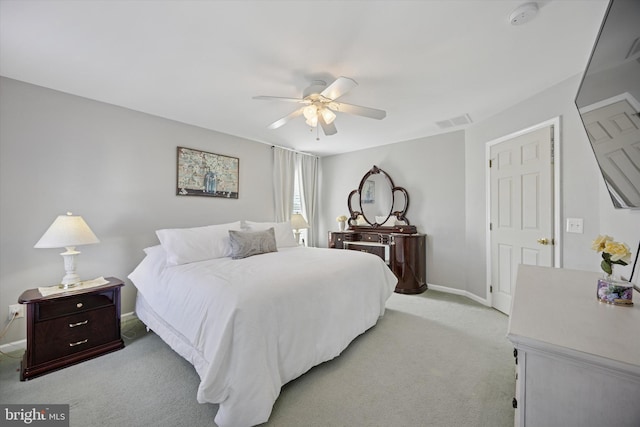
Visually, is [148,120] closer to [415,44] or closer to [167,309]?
[167,309]

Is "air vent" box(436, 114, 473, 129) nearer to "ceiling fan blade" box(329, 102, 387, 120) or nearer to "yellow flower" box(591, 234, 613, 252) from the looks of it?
"ceiling fan blade" box(329, 102, 387, 120)

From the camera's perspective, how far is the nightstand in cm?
190

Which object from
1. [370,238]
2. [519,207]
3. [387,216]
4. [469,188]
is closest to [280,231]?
[370,238]

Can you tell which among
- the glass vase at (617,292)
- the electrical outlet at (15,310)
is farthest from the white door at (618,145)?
the electrical outlet at (15,310)

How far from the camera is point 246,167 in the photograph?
4.04 meters

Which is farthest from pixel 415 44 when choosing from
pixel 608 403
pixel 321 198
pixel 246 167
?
pixel 321 198

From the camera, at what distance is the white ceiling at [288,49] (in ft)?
4.91

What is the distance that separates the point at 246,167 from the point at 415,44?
298 cm

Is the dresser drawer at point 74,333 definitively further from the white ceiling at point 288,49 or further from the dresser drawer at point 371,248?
the dresser drawer at point 371,248

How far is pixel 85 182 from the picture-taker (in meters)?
2.58

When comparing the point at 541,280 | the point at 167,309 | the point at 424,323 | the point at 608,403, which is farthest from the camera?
the point at 424,323

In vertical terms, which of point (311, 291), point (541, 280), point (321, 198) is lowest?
point (311, 291)

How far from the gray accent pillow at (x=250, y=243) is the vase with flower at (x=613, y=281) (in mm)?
2671

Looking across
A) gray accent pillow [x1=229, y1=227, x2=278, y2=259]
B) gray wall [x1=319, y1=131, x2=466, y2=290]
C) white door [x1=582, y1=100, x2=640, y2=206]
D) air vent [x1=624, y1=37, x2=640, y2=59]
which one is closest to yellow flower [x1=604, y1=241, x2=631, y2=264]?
white door [x1=582, y1=100, x2=640, y2=206]
